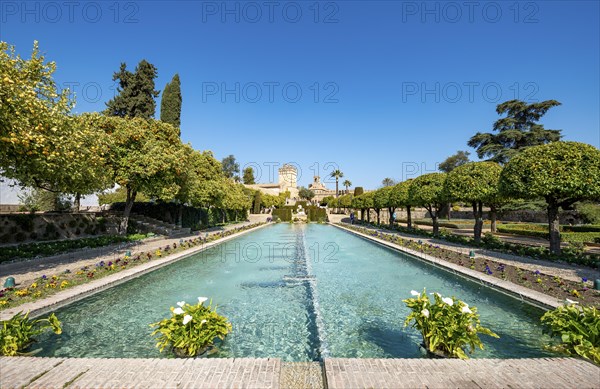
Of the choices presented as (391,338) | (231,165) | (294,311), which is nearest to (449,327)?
(391,338)

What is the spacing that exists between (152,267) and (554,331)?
41.0 ft

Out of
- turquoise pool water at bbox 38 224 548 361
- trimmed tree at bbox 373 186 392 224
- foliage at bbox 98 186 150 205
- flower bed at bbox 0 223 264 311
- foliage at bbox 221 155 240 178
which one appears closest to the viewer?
turquoise pool water at bbox 38 224 548 361

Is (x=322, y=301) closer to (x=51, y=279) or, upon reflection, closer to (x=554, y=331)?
(x=554, y=331)

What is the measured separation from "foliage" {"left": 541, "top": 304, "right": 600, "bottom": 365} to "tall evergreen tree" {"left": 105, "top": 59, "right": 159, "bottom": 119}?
43.3m

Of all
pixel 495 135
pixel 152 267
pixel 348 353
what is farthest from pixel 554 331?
pixel 495 135

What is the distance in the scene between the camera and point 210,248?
18500 mm

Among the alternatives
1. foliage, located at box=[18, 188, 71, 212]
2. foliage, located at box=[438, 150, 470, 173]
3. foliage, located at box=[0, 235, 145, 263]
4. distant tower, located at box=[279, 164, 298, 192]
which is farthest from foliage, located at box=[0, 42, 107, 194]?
distant tower, located at box=[279, 164, 298, 192]

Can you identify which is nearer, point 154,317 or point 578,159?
point 154,317

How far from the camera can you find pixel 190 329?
15.7ft

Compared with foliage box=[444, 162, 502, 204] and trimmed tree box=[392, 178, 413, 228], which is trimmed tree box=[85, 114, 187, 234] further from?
trimmed tree box=[392, 178, 413, 228]

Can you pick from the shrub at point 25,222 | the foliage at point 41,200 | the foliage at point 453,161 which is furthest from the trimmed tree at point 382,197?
the foliage at point 453,161

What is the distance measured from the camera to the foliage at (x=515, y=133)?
37344 millimetres

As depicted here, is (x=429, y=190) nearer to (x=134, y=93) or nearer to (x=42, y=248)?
(x=42, y=248)

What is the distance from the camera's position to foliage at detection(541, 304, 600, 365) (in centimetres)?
437
